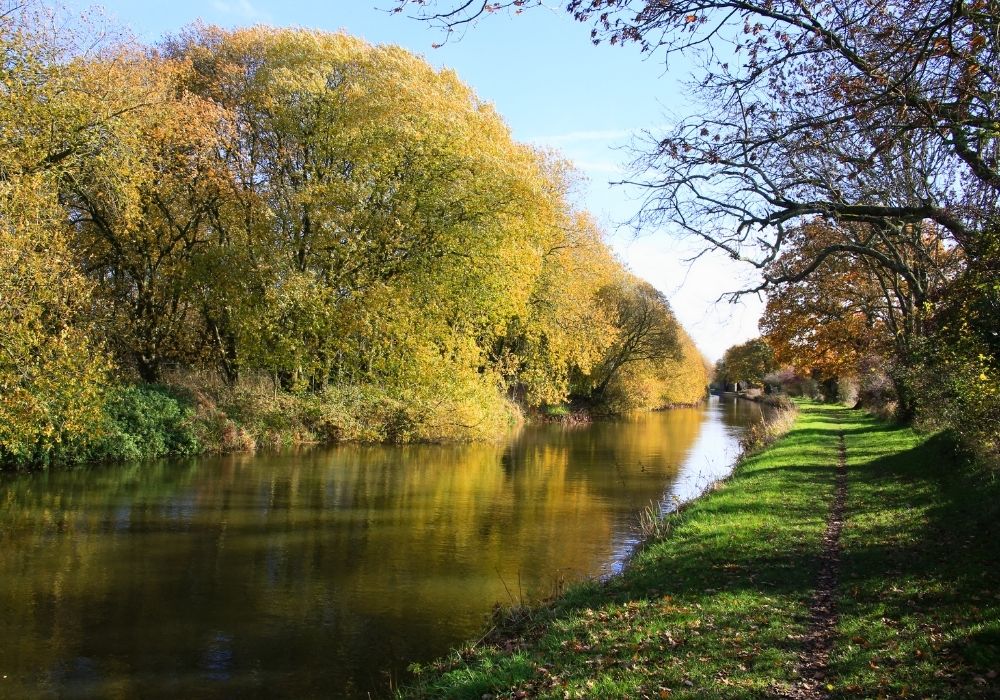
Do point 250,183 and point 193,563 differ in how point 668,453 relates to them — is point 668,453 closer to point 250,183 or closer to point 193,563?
point 250,183

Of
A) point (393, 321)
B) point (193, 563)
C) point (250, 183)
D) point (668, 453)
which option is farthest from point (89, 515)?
point (668, 453)

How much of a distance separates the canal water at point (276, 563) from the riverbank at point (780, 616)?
1453 mm

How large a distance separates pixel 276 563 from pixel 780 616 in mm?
7764

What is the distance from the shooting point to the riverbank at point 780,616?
5.93 meters

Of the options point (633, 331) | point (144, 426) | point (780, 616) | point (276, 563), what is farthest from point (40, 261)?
point (633, 331)

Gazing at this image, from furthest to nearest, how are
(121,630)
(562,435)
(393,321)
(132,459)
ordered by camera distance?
(562,435), (393,321), (132,459), (121,630)

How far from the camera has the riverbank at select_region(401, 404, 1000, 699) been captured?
5.93 meters

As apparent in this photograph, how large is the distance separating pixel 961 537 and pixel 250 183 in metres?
25.1

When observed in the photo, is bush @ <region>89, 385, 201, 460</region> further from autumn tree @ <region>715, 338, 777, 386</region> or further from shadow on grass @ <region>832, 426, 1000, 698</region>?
autumn tree @ <region>715, 338, 777, 386</region>

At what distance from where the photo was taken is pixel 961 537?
9922 mm

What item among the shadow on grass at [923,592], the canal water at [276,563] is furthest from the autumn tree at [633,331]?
the shadow on grass at [923,592]

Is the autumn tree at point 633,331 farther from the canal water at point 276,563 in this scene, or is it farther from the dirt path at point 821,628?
the dirt path at point 821,628

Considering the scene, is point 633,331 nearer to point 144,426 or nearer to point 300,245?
point 300,245

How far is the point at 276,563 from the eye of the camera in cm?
1186
